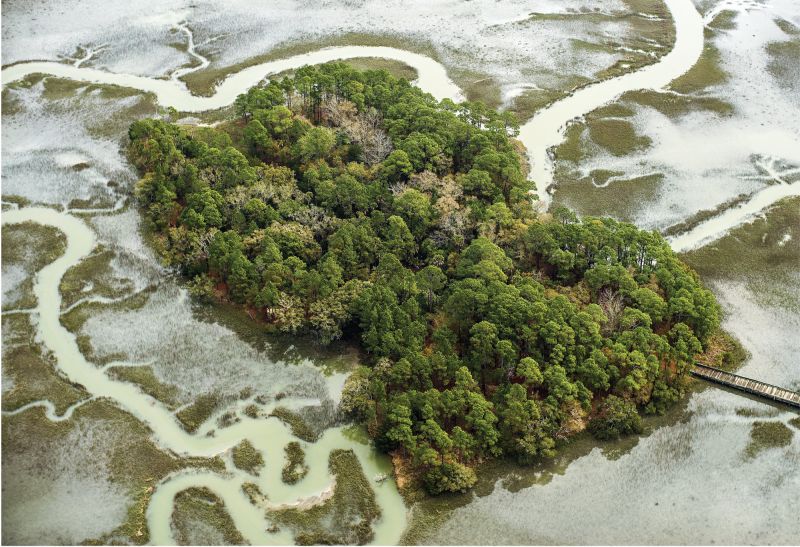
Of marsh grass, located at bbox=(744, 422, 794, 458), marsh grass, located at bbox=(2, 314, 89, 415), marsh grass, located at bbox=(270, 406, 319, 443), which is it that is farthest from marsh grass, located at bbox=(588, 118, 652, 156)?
marsh grass, located at bbox=(2, 314, 89, 415)

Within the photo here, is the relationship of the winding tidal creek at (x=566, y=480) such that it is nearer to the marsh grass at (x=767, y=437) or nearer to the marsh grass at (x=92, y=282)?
the marsh grass at (x=767, y=437)

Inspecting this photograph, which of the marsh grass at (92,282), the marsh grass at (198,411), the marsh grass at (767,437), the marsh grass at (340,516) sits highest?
the marsh grass at (92,282)

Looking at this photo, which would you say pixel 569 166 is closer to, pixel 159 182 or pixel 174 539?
pixel 159 182

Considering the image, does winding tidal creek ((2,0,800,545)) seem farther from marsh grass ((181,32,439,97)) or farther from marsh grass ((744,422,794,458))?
marsh grass ((181,32,439,97))

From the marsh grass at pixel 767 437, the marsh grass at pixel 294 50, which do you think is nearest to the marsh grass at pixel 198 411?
the marsh grass at pixel 767 437

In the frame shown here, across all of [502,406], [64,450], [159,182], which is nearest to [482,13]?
[159,182]

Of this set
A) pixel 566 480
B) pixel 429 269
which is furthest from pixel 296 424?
pixel 566 480

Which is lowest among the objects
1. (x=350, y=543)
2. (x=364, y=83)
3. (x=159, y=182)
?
(x=350, y=543)
